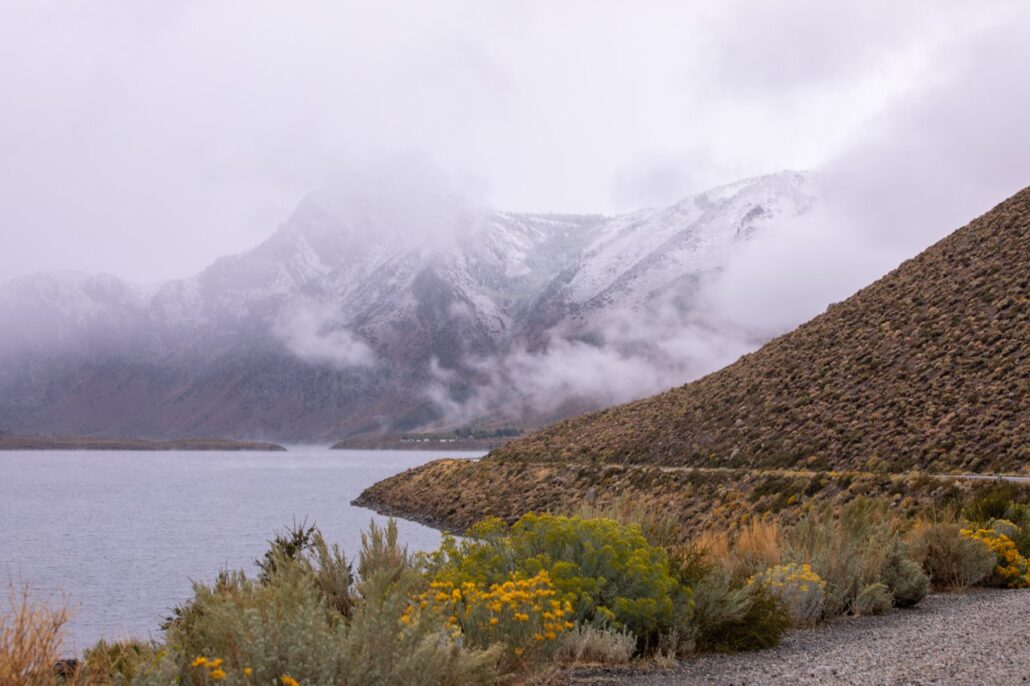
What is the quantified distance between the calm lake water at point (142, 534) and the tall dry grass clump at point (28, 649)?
0.99 meters

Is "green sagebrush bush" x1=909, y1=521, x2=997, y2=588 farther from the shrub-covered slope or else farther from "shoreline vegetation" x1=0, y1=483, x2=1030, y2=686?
the shrub-covered slope

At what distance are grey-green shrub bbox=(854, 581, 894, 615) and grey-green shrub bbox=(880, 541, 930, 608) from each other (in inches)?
18.9

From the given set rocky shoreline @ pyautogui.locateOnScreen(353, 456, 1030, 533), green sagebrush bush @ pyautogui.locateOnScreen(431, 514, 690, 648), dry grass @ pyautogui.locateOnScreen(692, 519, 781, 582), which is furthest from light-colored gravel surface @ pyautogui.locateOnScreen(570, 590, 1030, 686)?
rocky shoreline @ pyautogui.locateOnScreen(353, 456, 1030, 533)

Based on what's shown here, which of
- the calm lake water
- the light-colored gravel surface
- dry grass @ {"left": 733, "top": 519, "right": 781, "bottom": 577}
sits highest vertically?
dry grass @ {"left": 733, "top": 519, "right": 781, "bottom": 577}

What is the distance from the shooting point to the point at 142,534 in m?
54.3

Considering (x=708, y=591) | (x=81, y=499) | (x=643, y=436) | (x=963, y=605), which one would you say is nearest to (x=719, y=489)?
(x=643, y=436)

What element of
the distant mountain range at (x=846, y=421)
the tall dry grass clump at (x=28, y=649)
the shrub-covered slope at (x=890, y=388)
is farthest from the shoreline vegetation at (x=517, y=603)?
the shrub-covered slope at (x=890, y=388)

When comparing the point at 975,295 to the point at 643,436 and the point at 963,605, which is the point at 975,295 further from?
the point at 963,605

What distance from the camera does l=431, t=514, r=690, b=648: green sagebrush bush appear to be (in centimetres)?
970

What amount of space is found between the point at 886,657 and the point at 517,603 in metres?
3.68

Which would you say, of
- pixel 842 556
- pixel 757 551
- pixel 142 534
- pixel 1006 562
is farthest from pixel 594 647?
pixel 142 534

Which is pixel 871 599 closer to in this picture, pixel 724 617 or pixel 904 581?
pixel 904 581

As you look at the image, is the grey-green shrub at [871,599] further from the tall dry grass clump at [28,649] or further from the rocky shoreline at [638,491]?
the tall dry grass clump at [28,649]

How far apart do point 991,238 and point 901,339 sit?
989 centimetres
